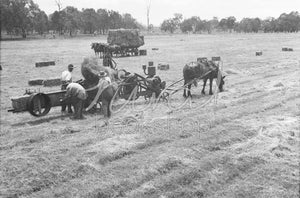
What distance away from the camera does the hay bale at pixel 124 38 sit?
33.2 metres

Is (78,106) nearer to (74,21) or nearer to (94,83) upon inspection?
(94,83)

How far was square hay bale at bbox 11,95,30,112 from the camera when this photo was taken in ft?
28.3

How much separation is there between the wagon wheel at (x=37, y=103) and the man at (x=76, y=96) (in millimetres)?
495

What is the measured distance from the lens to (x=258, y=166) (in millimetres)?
6383

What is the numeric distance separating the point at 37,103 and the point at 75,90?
3.39 feet

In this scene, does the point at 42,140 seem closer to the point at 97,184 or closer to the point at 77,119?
the point at 77,119

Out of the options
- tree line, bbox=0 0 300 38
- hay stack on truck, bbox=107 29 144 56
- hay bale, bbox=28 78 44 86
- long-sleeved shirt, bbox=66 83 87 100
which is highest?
tree line, bbox=0 0 300 38

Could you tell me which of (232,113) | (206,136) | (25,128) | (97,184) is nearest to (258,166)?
(206,136)

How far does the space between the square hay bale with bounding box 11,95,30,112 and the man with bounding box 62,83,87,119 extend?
1036 millimetres

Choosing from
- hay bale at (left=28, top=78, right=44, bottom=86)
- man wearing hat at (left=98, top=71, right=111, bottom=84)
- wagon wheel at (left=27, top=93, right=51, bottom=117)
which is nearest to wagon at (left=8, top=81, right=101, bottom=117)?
wagon wheel at (left=27, top=93, right=51, bottom=117)

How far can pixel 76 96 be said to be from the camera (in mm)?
9281

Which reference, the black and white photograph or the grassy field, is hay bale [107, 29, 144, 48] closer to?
the black and white photograph

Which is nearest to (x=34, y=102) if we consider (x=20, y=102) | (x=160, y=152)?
(x=20, y=102)

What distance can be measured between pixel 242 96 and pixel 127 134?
19.4 feet
